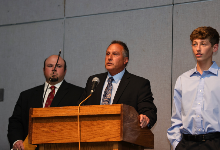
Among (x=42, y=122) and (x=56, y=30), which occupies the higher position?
(x=56, y=30)

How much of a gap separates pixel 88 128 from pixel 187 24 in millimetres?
2125

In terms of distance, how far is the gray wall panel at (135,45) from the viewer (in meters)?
3.69

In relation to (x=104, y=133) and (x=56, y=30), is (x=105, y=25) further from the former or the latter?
(x=104, y=133)

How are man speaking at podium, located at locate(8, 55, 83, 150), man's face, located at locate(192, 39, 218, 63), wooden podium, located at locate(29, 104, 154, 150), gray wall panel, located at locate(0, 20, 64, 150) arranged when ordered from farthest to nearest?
gray wall panel, located at locate(0, 20, 64, 150)
man speaking at podium, located at locate(8, 55, 83, 150)
man's face, located at locate(192, 39, 218, 63)
wooden podium, located at locate(29, 104, 154, 150)

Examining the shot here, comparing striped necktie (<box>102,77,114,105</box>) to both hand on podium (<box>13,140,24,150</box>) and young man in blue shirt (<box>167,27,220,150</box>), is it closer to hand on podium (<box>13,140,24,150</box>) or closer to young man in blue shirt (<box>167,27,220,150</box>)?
young man in blue shirt (<box>167,27,220,150</box>)

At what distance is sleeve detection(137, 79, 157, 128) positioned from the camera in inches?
103

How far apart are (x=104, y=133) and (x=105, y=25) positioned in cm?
237

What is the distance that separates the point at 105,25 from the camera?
418 centimetres

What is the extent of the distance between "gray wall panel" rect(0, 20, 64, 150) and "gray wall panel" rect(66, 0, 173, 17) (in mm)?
309

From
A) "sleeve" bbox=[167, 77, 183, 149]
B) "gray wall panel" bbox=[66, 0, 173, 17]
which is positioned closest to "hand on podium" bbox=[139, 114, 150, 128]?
"sleeve" bbox=[167, 77, 183, 149]

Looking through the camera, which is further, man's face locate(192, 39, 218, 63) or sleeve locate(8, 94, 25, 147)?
sleeve locate(8, 94, 25, 147)

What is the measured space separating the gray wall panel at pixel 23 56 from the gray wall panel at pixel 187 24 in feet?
5.62

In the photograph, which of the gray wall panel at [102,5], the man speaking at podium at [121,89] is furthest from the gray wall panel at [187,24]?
the man speaking at podium at [121,89]

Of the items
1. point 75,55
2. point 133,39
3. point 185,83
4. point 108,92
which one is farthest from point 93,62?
point 185,83
